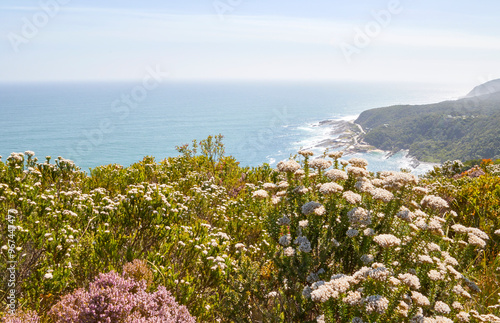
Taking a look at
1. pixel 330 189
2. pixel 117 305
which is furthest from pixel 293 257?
pixel 117 305

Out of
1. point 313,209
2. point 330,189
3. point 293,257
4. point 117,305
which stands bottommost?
point 117,305

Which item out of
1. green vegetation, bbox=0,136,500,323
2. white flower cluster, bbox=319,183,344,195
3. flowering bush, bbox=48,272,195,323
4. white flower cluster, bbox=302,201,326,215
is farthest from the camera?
white flower cluster, bbox=319,183,344,195

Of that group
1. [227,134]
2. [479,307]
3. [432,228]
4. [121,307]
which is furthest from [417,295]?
[227,134]

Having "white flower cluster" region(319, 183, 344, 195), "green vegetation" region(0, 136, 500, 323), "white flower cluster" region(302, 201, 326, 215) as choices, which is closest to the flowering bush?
"green vegetation" region(0, 136, 500, 323)

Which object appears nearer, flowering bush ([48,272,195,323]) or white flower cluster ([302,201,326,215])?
flowering bush ([48,272,195,323])

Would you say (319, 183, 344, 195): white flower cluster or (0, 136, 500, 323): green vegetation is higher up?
(319, 183, 344, 195): white flower cluster

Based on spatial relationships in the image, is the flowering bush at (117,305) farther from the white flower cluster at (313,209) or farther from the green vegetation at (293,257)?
the white flower cluster at (313,209)

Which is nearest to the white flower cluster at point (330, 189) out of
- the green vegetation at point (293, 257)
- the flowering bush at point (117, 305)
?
the green vegetation at point (293, 257)

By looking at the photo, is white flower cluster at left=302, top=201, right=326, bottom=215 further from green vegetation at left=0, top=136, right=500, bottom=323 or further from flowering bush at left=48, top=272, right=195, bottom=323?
flowering bush at left=48, top=272, right=195, bottom=323

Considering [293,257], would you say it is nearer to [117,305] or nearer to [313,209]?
[313,209]

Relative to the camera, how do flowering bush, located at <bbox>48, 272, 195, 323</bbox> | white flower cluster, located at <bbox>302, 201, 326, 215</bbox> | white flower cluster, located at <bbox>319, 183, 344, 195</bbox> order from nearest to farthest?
1. flowering bush, located at <bbox>48, 272, 195, 323</bbox>
2. white flower cluster, located at <bbox>302, 201, 326, 215</bbox>
3. white flower cluster, located at <bbox>319, 183, 344, 195</bbox>

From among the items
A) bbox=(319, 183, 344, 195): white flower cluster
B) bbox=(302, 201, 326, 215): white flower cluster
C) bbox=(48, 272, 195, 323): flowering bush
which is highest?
bbox=(319, 183, 344, 195): white flower cluster
